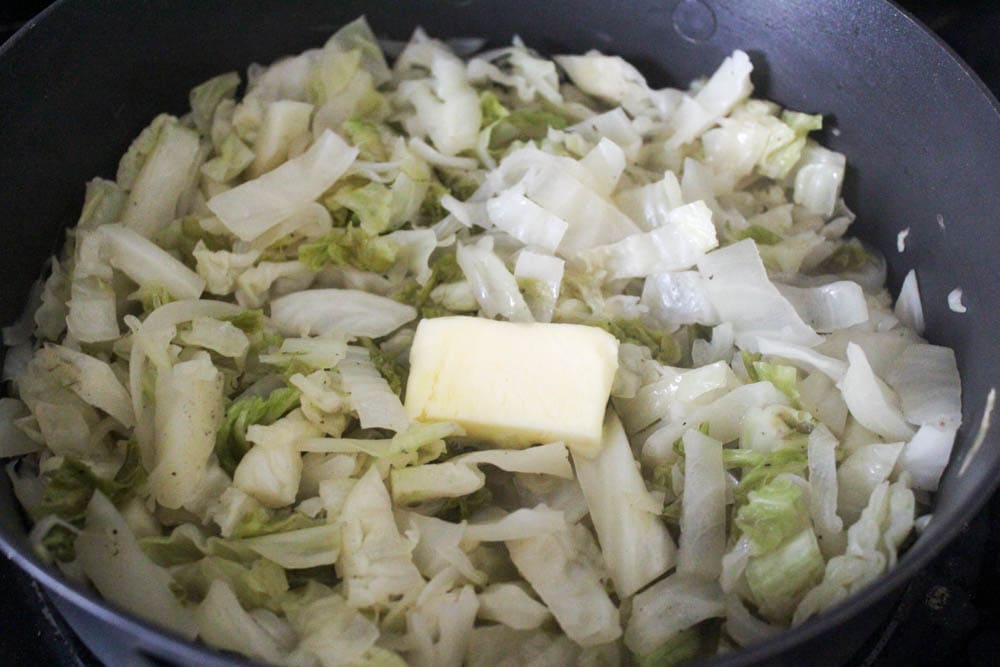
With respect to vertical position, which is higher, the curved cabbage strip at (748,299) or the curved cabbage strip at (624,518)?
the curved cabbage strip at (748,299)

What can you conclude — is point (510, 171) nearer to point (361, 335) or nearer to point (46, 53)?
point (361, 335)

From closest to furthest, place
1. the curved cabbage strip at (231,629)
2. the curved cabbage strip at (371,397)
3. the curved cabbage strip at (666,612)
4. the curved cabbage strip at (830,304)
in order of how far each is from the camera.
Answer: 1. the curved cabbage strip at (231,629)
2. the curved cabbage strip at (666,612)
3. the curved cabbage strip at (371,397)
4. the curved cabbage strip at (830,304)

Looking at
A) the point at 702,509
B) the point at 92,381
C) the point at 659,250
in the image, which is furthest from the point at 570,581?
the point at 92,381

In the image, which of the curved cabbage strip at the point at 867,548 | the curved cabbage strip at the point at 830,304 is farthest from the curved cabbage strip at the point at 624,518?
the curved cabbage strip at the point at 830,304


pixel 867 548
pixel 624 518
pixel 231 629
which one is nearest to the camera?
pixel 231 629

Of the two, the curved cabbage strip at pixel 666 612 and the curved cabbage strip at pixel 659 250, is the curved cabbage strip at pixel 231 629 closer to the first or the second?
the curved cabbage strip at pixel 666 612

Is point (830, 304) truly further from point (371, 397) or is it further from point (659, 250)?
point (371, 397)
